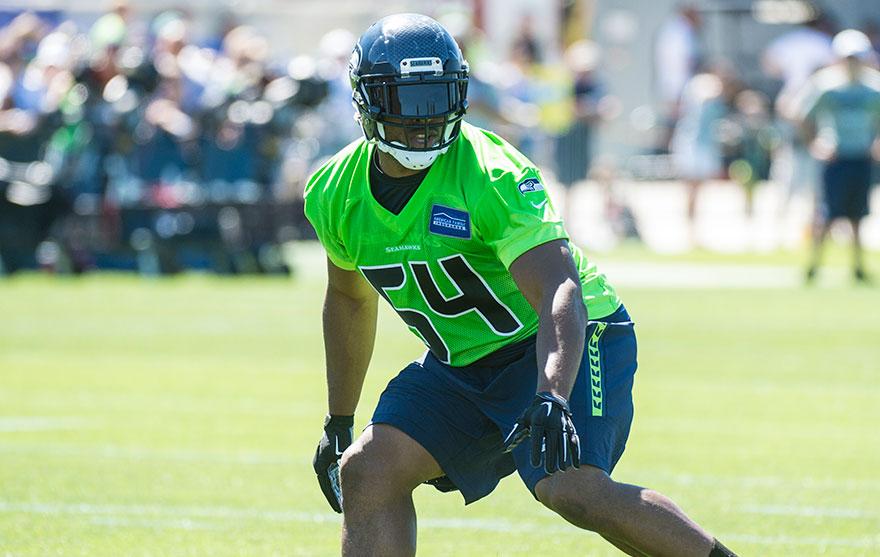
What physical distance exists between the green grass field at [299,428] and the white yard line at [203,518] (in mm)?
16

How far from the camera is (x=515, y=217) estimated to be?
5008 mm

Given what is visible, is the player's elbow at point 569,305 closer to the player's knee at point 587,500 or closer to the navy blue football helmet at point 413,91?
the player's knee at point 587,500

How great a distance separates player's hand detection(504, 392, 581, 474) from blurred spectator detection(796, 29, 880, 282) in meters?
14.0

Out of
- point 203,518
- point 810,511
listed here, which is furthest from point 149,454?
point 810,511

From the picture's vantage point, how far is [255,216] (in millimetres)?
19875

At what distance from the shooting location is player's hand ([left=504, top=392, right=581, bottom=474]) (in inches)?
182

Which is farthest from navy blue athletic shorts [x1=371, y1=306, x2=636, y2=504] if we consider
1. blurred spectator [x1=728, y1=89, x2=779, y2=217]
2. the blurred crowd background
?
blurred spectator [x1=728, y1=89, x2=779, y2=217]

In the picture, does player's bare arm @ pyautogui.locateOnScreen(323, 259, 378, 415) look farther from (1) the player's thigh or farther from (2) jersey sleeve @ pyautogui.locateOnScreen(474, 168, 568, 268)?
(2) jersey sleeve @ pyautogui.locateOnScreen(474, 168, 568, 268)

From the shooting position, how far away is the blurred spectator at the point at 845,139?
721 inches

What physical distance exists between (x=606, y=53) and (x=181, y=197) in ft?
39.0

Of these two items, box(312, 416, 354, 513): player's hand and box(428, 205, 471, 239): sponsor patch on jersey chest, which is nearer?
box(428, 205, 471, 239): sponsor patch on jersey chest

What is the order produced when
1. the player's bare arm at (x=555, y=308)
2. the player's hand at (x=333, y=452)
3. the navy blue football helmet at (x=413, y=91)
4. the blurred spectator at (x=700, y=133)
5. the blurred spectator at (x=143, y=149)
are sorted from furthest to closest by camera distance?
the blurred spectator at (x=700, y=133), the blurred spectator at (x=143, y=149), the player's hand at (x=333, y=452), the navy blue football helmet at (x=413, y=91), the player's bare arm at (x=555, y=308)

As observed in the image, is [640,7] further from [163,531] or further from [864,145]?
[163,531]

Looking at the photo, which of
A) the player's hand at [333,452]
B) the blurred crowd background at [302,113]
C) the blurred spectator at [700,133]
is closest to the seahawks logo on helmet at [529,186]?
the player's hand at [333,452]
